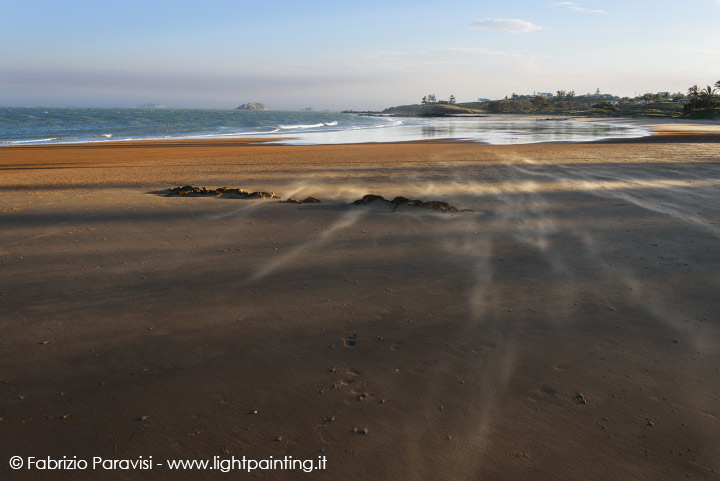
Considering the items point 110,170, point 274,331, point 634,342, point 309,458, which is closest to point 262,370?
point 274,331

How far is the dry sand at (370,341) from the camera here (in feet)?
9.19

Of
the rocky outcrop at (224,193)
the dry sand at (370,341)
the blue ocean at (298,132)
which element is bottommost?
the dry sand at (370,341)

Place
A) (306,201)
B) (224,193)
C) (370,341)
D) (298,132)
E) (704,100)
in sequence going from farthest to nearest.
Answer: (704,100) < (298,132) < (224,193) < (306,201) < (370,341)

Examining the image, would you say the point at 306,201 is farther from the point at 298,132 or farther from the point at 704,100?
the point at 704,100

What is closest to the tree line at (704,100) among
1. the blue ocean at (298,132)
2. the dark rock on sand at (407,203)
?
the blue ocean at (298,132)

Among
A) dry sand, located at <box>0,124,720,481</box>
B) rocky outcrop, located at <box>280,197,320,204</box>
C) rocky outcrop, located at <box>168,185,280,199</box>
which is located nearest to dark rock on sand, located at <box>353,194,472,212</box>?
dry sand, located at <box>0,124,720,481</box>

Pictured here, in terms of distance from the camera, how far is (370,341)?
4000 mm

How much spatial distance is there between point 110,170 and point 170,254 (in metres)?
10.9

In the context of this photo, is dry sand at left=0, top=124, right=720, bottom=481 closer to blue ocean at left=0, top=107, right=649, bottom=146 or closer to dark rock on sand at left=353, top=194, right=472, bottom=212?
dark rock on sand at left=353, top=194, right=472, bottom=212

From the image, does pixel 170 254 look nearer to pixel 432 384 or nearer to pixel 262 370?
pixel 262 370

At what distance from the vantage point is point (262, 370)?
3.60m

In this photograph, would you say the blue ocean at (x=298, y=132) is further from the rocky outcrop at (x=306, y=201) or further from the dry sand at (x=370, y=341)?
the dry sand at (x=370, y=341)

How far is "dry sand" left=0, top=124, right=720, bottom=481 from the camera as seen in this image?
→ 9.19ft

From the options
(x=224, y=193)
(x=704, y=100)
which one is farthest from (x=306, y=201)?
(x=704, y=100)
